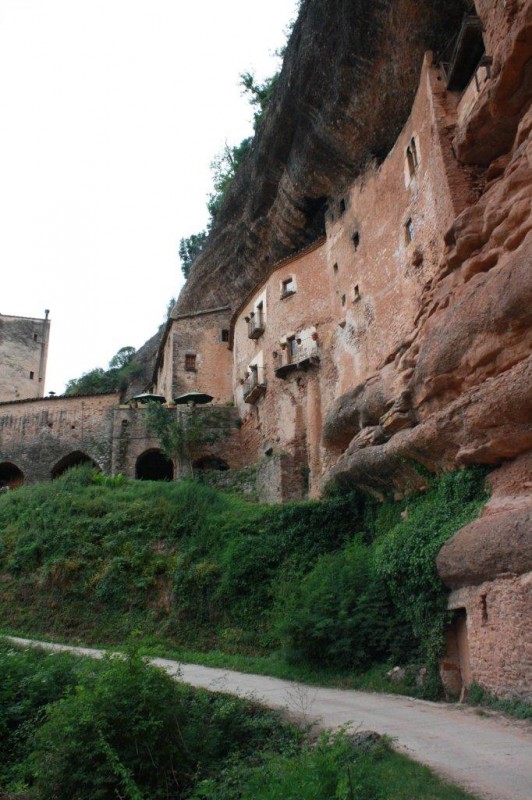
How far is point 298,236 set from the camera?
27375 millimetres

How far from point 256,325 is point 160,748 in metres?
21.7

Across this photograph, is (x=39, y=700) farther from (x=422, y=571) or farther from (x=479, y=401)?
(x=479, y=401)

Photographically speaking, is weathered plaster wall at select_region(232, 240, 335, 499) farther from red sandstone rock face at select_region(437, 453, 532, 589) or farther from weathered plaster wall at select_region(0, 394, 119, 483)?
red sandstone rock face at select_region(437, 453, 532, 589)

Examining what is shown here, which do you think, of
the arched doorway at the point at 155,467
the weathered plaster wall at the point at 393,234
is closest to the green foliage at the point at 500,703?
the weathered plaster wall at the point at 393,234

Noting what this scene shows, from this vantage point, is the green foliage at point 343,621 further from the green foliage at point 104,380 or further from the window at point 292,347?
the green foliage at point 104,380

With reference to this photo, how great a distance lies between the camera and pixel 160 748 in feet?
28.0

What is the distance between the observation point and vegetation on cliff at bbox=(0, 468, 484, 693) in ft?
40.5

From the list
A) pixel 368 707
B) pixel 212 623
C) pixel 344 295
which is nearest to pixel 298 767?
pixel 368 707

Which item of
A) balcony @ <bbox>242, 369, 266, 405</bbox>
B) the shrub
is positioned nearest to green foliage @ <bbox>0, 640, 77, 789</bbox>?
the shrub

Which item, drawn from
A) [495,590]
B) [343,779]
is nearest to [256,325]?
[495,590]

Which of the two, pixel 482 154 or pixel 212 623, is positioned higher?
pixel 482 154

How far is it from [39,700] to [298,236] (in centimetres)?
2105

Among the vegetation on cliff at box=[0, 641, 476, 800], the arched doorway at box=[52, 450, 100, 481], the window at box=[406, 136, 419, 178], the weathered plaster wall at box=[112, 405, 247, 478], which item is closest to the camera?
the vegetation on cliff at box=[0, 641, 476, 800]

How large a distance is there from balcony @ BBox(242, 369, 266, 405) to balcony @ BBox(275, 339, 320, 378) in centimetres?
154
